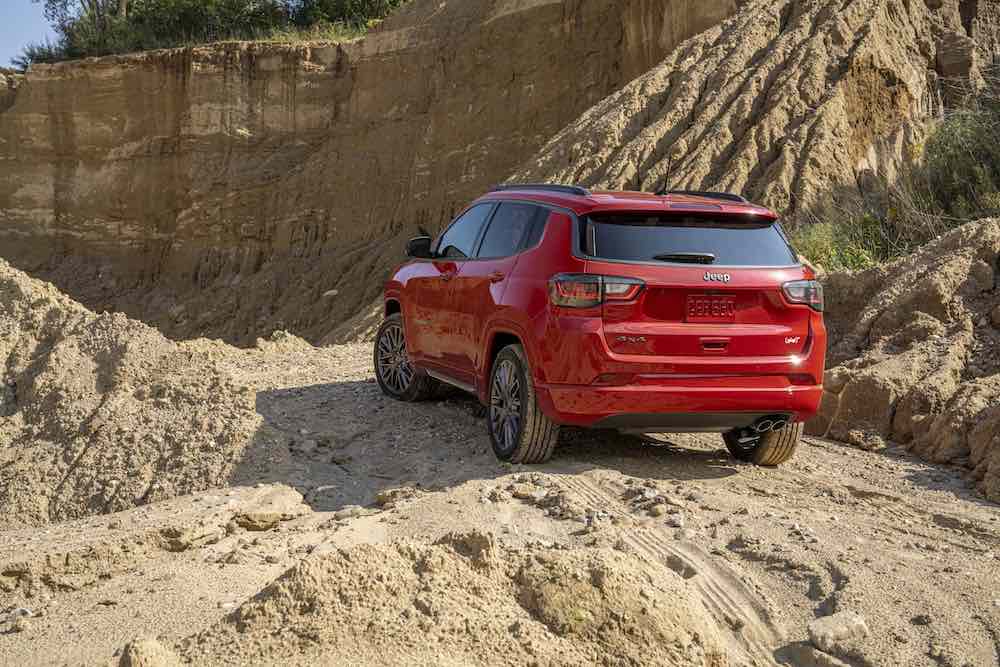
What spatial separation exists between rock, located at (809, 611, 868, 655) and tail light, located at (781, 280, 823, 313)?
2.38 metres

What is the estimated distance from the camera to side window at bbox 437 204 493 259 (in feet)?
24.6

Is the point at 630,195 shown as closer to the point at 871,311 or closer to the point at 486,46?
the point at 871,311

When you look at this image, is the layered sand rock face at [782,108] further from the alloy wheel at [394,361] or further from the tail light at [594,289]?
the tail light at [594,289]

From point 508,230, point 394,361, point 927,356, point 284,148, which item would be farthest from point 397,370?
point 284,148

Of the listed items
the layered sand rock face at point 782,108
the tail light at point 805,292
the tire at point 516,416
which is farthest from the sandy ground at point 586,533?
the layered sand rock face at point 782,108

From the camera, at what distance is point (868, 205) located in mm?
12805

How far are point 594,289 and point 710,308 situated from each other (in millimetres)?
700

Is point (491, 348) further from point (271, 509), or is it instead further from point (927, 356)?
point (927, 356)

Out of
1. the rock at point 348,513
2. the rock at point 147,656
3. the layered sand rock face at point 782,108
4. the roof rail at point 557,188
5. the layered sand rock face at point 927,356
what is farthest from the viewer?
the layered sand rock face at point 782,108

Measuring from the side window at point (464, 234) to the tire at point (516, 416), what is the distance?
119 cm

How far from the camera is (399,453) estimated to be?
7094 millimetres

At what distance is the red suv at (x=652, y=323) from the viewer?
19.3 feet

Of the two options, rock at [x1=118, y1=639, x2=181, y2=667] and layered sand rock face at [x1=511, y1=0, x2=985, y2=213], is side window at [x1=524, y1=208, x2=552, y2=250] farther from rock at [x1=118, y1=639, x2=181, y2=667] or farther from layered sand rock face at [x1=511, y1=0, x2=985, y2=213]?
layered sand rock face at [x1=511, y1=0, x2=985, y2=213]

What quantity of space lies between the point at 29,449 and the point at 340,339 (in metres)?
9.49
